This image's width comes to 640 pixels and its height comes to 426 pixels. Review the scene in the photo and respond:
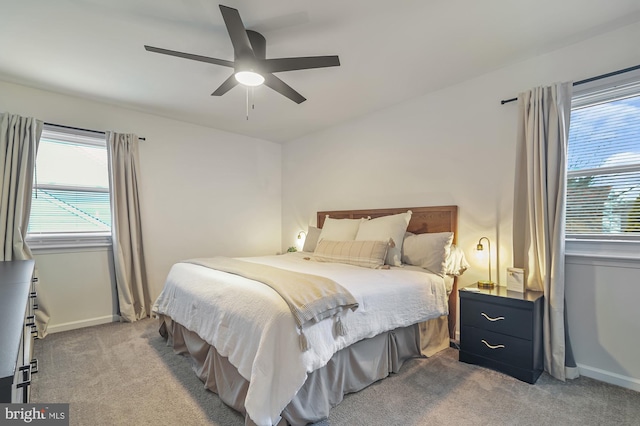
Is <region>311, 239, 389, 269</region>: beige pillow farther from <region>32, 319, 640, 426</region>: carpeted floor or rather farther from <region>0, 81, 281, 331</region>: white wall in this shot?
<region>0, 81, 281, 331</region>: white wall

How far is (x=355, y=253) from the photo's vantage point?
2941mm

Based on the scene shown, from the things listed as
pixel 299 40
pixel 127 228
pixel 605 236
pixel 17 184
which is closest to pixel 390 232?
pixel 605 236

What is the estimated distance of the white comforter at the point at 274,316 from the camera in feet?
4.97

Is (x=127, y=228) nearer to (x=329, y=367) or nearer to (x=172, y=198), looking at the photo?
(x=172, y=198)

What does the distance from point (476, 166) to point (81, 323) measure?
453 centimetres

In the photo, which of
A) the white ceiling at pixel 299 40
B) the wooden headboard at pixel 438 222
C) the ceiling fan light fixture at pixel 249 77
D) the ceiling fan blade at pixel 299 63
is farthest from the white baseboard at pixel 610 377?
the ceiling fan light fixture at pixel 249 77

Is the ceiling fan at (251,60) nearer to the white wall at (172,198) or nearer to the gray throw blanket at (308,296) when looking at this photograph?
the gray throw blanket at (308,296)

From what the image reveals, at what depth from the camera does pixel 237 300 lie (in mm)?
1864

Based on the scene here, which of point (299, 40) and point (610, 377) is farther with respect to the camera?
point (299, 40)

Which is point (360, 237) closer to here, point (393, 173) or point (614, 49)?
point (393, 173)

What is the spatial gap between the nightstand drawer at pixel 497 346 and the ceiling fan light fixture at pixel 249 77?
2.59 m

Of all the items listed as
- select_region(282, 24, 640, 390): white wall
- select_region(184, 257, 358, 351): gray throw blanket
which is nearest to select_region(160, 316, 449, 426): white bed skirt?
select_region(184, 257, 358, 351): gray throw blanket

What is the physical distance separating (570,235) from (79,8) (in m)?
3.95

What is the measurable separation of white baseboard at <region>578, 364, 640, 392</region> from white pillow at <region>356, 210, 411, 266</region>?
61.2 inches
